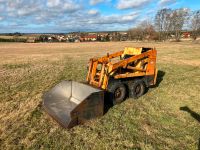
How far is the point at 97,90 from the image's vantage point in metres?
5.28

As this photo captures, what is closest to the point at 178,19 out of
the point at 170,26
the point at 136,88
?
the point at 170,26

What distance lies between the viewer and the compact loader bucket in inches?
193

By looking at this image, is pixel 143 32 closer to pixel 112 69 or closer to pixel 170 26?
pixel 170 26

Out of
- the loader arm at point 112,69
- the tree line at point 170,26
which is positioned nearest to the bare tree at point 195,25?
the tree line at point 170,26

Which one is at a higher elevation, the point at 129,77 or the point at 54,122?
the point at 129,77

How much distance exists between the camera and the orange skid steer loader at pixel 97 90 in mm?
5020

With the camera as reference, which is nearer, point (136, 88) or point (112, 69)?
point (112, 69)

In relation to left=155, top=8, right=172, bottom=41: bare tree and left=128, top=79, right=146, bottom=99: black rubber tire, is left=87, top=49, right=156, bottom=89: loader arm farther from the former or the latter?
left=155, top=8, right=172, bottom=41: bare tree

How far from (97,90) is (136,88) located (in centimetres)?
219

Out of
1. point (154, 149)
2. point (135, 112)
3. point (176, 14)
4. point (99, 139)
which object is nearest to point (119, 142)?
point (99, 139)

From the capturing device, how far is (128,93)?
22.8 feet

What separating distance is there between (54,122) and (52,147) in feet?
3.70

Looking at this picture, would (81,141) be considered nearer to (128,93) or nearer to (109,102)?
(109,102)

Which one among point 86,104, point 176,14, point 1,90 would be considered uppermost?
point 176,14
